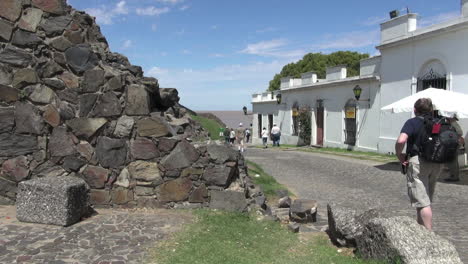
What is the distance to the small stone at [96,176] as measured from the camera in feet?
21.0

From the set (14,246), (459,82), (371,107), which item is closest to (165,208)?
(14,246)

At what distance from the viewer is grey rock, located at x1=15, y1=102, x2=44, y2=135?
6352 mm

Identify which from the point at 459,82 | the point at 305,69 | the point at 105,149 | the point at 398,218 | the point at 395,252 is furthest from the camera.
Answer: the point at 305,69

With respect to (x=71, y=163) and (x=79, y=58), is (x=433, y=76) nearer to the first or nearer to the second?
(x=79, y=58)

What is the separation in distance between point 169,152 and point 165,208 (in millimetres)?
835

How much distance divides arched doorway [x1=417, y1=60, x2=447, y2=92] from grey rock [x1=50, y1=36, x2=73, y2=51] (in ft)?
40.5

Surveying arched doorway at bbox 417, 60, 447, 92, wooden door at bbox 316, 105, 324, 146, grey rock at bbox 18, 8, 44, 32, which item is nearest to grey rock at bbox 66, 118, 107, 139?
grey rock at bbox 18, 8, 44, 32

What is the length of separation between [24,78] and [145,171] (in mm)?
2230

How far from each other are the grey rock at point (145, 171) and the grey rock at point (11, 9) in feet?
9.06

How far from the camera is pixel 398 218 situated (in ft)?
15.0

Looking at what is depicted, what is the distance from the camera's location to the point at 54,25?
21.1 feet

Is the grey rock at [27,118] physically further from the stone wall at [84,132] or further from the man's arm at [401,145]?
the man's arm at [401,145]

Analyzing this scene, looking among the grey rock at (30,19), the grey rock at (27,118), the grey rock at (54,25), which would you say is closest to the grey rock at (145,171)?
the grey rock at (27,118)

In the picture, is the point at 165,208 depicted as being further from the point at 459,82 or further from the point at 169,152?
the point at 459,82
